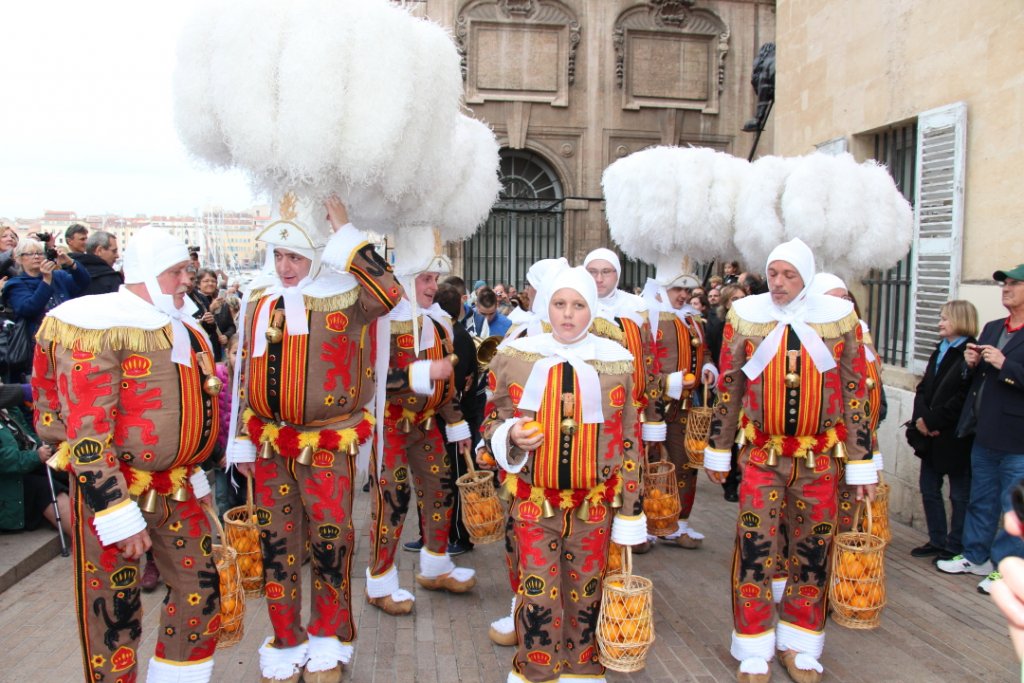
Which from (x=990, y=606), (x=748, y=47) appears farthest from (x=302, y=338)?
(x=748, y=47)

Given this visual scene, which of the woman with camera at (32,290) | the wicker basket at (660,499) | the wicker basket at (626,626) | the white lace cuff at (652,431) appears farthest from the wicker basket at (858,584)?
the woman with camera at (32,290)

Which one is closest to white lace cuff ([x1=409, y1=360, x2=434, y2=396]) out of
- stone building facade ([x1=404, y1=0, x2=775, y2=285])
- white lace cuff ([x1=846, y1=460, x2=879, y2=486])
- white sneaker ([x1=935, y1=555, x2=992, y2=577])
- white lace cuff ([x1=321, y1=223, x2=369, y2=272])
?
white lace cuff ([x1=321, y1=223, x2=369, y2=272])

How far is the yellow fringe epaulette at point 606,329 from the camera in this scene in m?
4.40

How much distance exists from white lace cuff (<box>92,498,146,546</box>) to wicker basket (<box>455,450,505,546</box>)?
2071mm

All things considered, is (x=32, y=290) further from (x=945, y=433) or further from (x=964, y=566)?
(x=964, y=566)

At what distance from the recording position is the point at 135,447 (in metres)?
3.20

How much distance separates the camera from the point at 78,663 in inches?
162

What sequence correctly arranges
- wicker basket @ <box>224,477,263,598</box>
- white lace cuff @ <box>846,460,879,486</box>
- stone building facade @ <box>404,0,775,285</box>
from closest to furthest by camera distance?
1. white lace cuff @ <box>846,460,879,486</box>
2. wicker basket @ <box>224,477,263,598</box>
3. stone building facade @ <box>404,0,775,285</box>

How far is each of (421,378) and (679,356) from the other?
93.9 inches

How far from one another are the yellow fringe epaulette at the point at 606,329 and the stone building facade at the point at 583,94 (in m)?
12.5

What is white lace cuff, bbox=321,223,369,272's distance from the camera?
3.68 metres

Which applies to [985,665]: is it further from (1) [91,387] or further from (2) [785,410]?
(1) [91,387]

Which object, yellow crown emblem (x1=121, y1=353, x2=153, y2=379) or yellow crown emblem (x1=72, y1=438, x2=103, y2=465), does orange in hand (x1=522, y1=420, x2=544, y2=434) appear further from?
yellow crown emblem (x1=72, y1=438, x2=103, y2=465)

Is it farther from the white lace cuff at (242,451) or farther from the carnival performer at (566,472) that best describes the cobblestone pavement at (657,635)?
the white lace cuff at (242,451)
